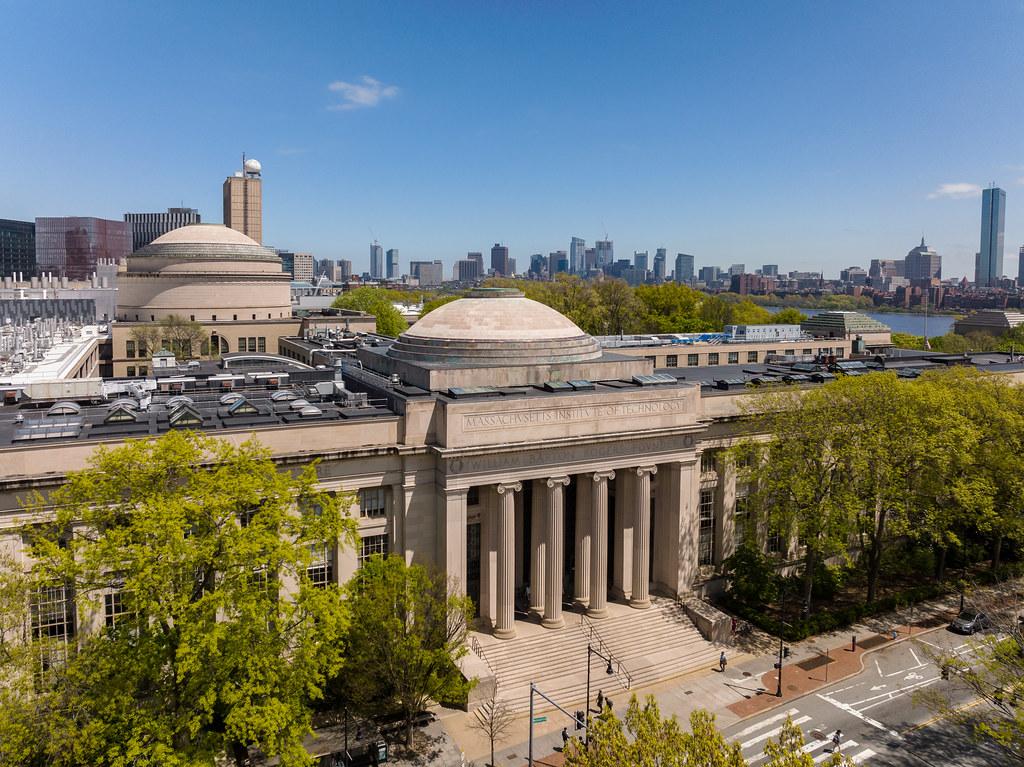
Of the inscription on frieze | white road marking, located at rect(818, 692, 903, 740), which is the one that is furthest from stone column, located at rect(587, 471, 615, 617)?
white road marking, located at rect(818, 692, 903, 740)

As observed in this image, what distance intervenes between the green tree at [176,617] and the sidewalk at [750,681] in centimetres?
1208

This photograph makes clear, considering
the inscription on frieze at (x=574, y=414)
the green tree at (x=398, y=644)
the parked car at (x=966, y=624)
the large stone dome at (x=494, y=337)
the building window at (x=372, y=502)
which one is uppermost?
the large stone dome at (x=494, y=337)

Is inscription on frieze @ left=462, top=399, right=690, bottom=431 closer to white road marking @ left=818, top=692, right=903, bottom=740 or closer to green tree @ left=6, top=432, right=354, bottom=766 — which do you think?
green tree @ left=6, top=432, right=354, bottom=766

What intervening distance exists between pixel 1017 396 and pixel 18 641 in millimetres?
65202

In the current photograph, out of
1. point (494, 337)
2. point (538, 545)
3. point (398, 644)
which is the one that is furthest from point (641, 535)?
point (398, 644)

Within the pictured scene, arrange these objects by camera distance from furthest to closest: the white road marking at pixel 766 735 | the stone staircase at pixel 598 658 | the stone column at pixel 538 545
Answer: the stone column at pixel 538 545, the stone staircase at pixel 598 658, the white road marking at pixel 766 735

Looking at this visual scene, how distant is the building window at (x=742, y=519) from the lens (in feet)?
179

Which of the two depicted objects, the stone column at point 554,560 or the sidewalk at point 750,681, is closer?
the sidewalk at point 750,681

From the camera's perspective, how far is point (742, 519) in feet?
179

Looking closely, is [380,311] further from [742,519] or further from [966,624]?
[966,624]

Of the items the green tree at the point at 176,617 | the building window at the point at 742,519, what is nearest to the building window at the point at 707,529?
the building window at the point at 742,519

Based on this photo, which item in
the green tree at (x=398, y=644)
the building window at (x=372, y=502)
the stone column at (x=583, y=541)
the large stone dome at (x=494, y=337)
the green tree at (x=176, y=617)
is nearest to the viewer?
the green tree at (x=176, y=617)

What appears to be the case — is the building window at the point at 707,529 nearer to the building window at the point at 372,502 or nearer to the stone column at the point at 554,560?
the stone column at the point at 554,560

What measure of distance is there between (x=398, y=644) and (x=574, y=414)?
1818 centimetres
